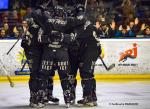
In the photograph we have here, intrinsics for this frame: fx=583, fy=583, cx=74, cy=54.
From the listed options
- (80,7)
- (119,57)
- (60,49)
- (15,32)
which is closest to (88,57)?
(60,49)

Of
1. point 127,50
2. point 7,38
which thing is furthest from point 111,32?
point 7,38

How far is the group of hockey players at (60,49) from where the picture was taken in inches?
376

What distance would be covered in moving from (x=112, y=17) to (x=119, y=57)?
6.78 feet

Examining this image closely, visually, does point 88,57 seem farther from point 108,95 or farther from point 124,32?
point 124,32

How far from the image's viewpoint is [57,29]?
956 centimetres

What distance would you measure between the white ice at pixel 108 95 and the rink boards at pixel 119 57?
0.93 meters

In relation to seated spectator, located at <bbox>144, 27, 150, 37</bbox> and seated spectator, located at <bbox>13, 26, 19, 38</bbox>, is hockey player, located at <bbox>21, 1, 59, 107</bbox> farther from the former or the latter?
seated spectator, located at <bbox>144, 27, 150, 37</bbox>

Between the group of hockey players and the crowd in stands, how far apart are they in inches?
201

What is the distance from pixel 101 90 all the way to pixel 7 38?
3.68 m

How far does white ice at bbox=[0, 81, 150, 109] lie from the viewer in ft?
33.6

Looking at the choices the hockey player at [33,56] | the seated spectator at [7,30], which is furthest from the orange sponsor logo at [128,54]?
the hockey player at [33,56]

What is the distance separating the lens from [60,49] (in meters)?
9.68

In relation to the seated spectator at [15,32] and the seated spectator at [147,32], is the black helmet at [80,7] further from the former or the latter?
the seated spectator at [147,32]

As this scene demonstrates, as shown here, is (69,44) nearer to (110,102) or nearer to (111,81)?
(110,102)
